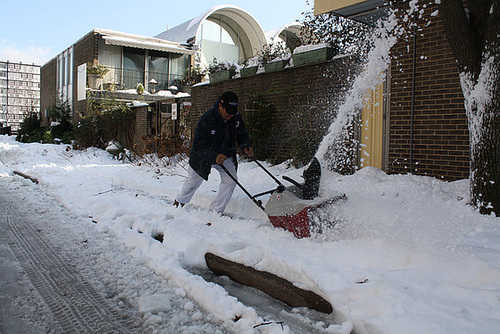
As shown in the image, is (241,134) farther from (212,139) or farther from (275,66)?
(275,66)

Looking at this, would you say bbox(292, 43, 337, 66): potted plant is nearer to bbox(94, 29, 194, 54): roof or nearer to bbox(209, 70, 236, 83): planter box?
bbox(209, 70, 236, 83): planter box

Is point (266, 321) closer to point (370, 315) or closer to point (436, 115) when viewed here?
point (370, 315)

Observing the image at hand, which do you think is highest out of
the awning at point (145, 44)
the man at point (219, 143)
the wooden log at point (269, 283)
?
the awning at point (145, 44)

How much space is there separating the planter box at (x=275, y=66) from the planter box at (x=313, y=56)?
1.34ft

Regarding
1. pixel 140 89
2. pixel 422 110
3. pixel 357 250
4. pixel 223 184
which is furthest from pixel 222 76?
pixel 140 89

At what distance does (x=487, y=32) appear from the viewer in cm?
422

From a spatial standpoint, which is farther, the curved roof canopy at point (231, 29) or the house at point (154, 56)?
the curved roof canopy at point (231, 29)

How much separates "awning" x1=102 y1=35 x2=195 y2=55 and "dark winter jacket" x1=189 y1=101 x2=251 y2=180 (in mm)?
17492

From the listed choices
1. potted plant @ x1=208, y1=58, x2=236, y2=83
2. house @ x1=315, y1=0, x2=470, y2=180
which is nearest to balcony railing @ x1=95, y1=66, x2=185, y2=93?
potted plant @ x1=208, y1=58, x2=236, y2=83

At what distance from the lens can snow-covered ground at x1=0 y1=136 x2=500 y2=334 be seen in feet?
8.61

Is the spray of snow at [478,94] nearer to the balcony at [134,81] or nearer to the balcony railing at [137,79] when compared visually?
the balcony at [134,81]

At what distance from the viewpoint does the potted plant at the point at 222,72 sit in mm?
10573

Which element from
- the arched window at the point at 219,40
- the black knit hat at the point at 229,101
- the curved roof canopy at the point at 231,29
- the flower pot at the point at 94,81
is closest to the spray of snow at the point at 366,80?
the black knit hat at the point at 229,101

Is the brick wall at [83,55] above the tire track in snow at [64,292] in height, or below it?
above
